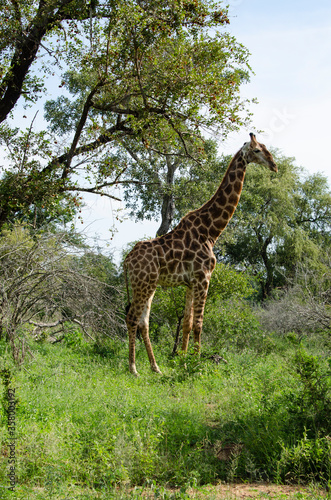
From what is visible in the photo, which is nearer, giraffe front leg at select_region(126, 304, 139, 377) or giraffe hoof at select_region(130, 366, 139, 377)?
giraffe hoof at select_region(130, 366, 139, 377)

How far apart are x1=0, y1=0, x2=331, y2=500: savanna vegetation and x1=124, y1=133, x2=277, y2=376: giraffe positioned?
2.75 feet

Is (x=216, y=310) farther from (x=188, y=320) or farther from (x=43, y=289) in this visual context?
(x=43, y=289)

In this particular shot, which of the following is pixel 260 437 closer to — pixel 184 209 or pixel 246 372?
pixel 246 372

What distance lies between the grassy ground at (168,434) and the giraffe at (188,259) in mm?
1404

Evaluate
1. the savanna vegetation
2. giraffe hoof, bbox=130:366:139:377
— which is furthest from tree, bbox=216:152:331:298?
giraffe hoof, bbox=130:366:139:377

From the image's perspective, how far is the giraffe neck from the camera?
10055 mm

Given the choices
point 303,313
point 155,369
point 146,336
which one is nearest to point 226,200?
point 146,336

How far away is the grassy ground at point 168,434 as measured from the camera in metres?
4.33

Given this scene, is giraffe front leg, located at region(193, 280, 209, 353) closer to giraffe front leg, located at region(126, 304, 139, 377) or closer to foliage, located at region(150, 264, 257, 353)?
giraffe front leg, located at region(126, 304, 139, 377)

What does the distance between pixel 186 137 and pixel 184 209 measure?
12.7 meters

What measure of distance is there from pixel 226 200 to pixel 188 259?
1.47 meters

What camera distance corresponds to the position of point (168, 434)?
544 centimetres

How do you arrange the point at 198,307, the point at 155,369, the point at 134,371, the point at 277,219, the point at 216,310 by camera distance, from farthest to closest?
the point at 277,219 → the point at 216,310 → the point at 198,307 → the point at 155,369 → the point at 134,371

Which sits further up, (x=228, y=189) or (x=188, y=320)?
(x=228, y=189)
